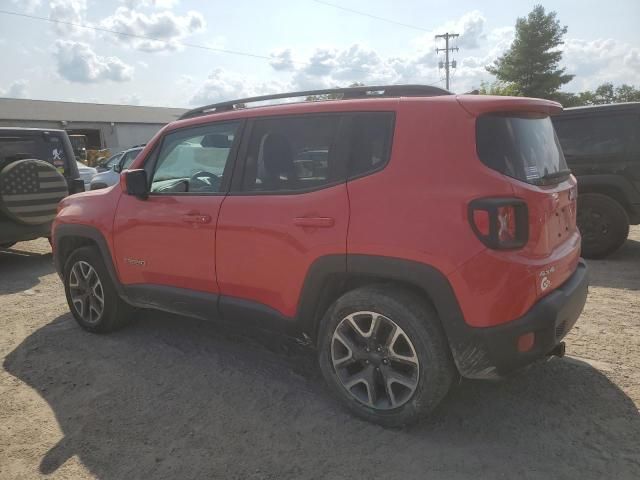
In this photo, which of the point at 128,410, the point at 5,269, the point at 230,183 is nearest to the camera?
the point at 128,410

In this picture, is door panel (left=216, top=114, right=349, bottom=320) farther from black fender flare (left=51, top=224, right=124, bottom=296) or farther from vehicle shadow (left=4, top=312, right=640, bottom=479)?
black fender flare (left=51, top=224, right=124, bottom=296)

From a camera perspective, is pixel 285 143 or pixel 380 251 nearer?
pixel 380 251

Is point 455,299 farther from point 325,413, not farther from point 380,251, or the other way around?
point 325,413

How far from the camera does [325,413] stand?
9.62 ft

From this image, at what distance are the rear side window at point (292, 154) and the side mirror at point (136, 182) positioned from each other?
922mm

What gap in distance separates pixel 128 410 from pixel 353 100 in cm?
230

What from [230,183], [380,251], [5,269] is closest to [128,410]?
[230,183]

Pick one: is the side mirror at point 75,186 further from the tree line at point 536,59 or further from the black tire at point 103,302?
the tree line at point 536,59

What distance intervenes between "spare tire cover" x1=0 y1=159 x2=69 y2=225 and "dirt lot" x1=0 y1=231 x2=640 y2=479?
9.44 feet

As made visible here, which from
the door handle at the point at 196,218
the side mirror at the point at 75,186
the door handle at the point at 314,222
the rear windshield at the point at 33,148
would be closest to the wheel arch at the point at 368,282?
the door handle at the point at 314,222

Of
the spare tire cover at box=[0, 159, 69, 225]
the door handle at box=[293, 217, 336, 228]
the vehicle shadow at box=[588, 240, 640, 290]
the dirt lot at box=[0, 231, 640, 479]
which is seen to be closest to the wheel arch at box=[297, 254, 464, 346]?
the door handle at box=[293, 217, 336, 228]

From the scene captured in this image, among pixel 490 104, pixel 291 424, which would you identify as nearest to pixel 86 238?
pixel 291 424

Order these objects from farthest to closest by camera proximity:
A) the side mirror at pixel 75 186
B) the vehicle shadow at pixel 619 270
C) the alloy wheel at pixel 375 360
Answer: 1. the side mirror at pixel 75 186
2. the vehicle shadow at pixel 619 270
3. the alloy wheel at pixel 375 360

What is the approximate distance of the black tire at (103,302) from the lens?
4168mm
